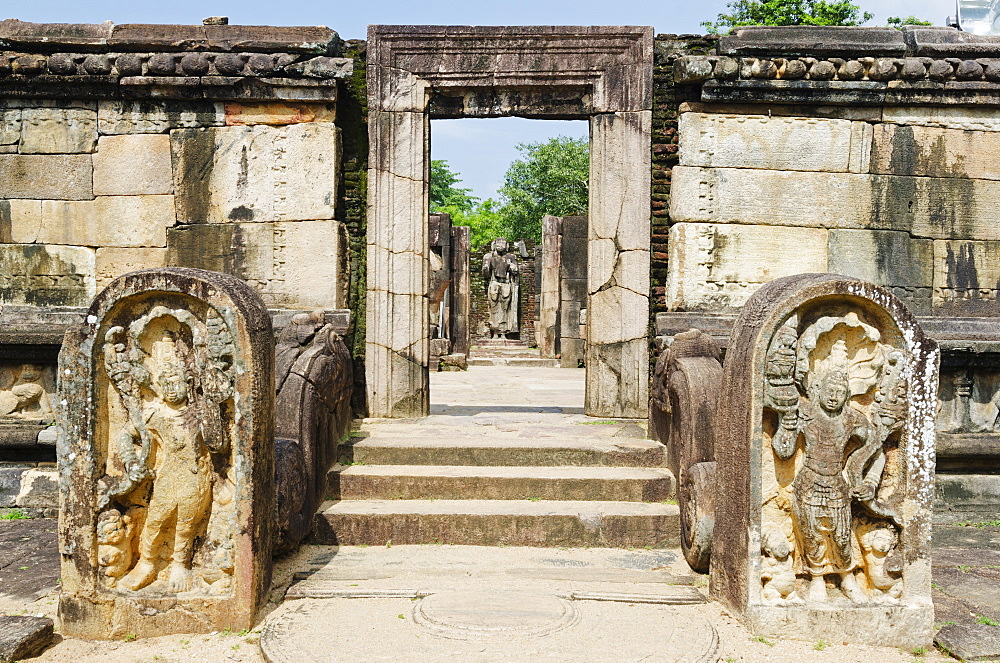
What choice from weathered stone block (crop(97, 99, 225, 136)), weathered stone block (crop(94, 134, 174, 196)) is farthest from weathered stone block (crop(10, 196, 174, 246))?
weathered stone block (crop(97, 99, 225, 136))

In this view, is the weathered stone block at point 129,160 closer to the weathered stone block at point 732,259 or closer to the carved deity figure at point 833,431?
the weathered stone block at point 732,259

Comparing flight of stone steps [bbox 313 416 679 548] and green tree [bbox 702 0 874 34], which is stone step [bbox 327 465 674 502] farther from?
green tree [bbox 702 0 874 34]

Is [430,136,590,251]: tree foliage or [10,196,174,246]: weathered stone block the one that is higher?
[430,136,590,251]: tree foliage

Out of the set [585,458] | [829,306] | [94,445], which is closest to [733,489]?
[829,306]

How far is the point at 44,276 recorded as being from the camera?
229 inches

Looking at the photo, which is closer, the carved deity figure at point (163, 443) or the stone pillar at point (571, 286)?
the carved deity figure at point (163, 443)

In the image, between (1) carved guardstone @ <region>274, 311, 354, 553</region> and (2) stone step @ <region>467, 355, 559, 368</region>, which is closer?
(1) carved guardstone @ <region>274, 311, 354, 553</region>

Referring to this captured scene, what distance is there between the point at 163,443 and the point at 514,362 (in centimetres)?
1304

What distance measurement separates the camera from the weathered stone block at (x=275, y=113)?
19.0ft

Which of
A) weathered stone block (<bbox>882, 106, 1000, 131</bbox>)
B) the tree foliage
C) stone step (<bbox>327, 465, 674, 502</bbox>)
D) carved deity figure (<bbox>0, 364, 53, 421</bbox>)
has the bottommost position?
stone step (<bbox>327, 465, 674, 502</bbox>)

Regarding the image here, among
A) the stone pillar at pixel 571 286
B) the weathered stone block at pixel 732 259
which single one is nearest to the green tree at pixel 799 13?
the stone pillar at pixel 571 286

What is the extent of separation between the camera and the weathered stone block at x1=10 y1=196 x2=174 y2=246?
580cm

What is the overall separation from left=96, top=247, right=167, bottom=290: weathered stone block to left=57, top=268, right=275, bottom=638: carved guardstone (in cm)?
286

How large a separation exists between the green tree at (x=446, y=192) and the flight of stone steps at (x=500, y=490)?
33968 millimetres
